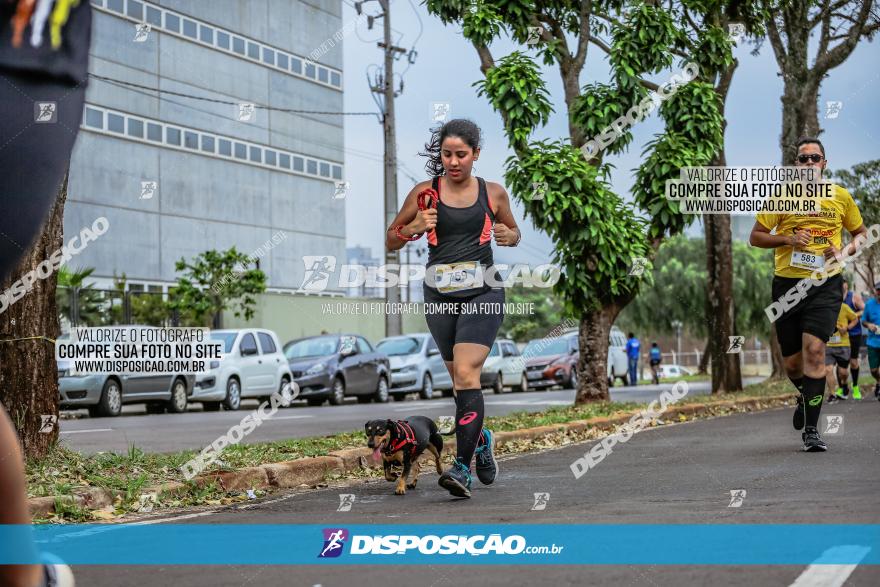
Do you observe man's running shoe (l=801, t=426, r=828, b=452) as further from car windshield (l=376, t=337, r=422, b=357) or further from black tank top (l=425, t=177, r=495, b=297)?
car windshield (l=376, t=337, r=422, b=357)

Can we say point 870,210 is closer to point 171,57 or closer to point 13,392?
point 171,57

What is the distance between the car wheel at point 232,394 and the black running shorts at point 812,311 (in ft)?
52.4

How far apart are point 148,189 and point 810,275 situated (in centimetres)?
3478

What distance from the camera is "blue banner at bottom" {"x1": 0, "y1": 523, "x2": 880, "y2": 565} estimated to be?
13.4 feet

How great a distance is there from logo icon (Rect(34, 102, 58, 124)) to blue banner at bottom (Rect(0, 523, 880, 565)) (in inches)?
91.7

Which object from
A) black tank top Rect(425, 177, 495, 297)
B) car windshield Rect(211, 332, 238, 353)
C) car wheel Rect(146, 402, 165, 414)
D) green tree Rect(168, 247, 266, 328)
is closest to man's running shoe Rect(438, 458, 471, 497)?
black tank top Rect(425, 177, 495, 297)

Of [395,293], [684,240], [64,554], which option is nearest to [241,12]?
[395,293]

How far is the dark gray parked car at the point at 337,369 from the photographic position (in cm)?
2466

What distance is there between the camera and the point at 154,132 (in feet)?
138

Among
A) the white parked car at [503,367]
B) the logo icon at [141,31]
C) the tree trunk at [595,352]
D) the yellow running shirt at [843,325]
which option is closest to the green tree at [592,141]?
the tree trunk at [595,352]

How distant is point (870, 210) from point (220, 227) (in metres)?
24.2

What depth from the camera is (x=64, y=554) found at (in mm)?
4777

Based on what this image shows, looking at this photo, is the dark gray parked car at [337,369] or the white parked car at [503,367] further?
the white parked car at [503,367]

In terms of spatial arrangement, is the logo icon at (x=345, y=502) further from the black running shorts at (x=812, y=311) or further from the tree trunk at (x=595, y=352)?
the tree trunk at (x=595, y=352)
